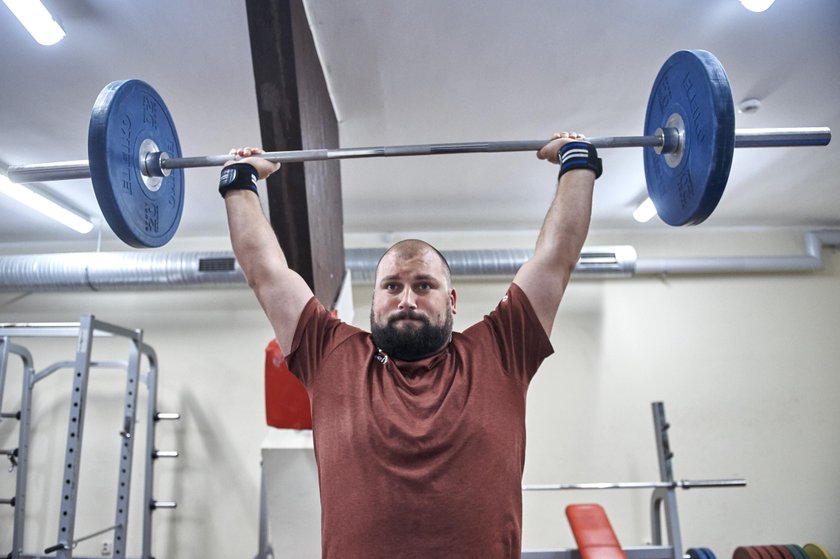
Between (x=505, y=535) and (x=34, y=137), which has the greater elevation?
(x=34, y=137)

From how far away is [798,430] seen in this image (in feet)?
11.6

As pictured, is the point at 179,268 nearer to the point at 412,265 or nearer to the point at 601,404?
the point at 412,265

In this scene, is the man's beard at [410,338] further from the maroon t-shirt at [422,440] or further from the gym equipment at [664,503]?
the gym equipment at [664,503]

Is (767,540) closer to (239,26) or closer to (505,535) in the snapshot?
(505,535)

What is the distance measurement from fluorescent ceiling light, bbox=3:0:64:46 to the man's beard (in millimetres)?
1425

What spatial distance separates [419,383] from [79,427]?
223cm

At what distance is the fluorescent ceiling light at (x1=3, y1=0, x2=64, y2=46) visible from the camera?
5.15 feet

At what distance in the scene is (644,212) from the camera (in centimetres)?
333

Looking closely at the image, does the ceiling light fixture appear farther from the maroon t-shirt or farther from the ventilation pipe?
the ventilation pipe

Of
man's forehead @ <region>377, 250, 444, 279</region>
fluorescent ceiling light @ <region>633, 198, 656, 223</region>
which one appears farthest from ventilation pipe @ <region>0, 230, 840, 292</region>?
man's forehead @ <region>377, 250, 444, 279</region>

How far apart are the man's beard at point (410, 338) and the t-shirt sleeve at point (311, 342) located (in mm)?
86

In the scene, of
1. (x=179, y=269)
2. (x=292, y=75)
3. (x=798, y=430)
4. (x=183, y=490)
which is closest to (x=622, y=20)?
(x=292, y=75)

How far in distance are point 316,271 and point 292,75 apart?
2.02 feet

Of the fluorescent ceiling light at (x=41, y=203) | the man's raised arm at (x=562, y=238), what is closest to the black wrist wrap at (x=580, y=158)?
the man's raised arm at (x=562, y=238)
